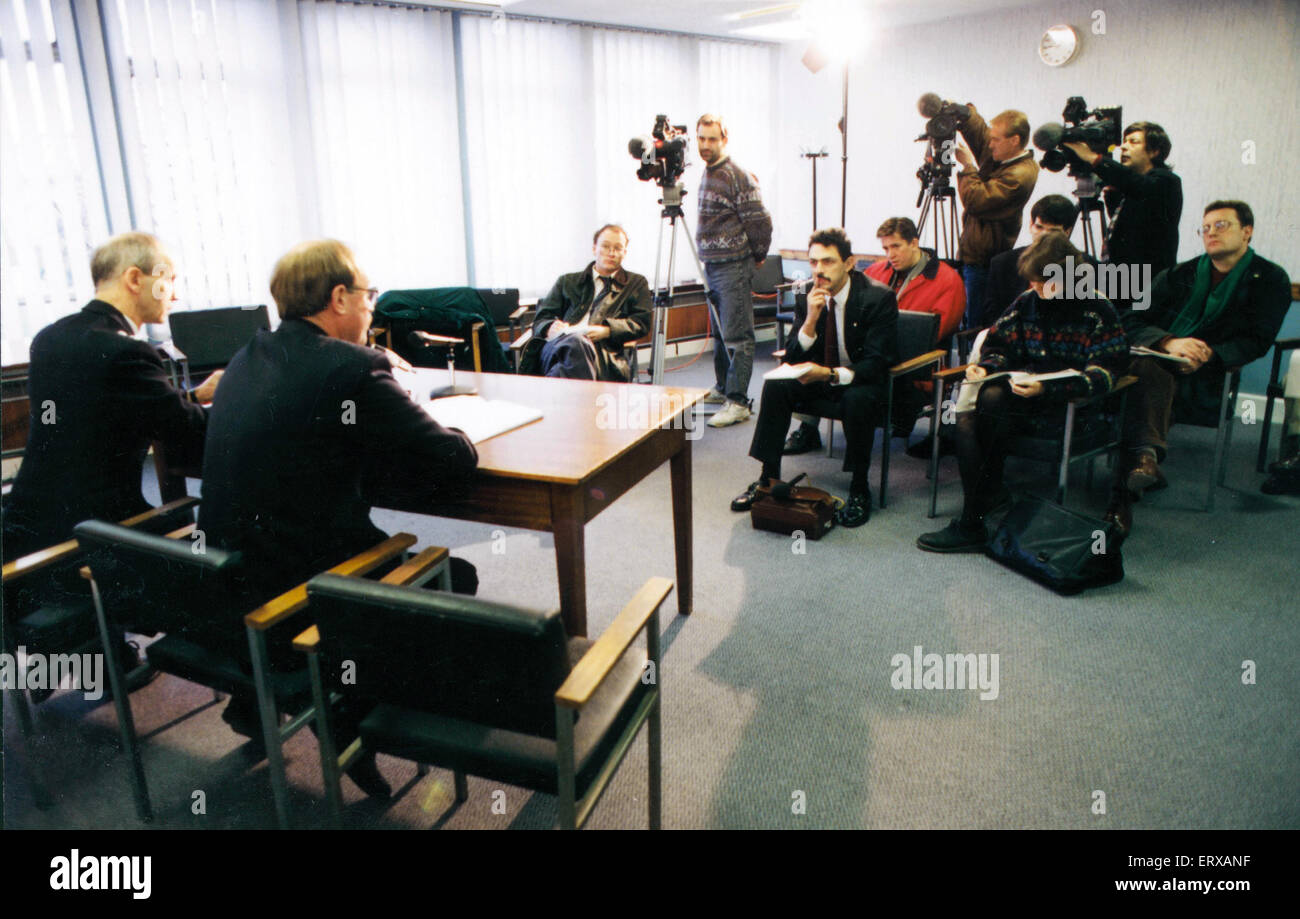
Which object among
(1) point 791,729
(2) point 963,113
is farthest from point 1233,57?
(1) point 791,729

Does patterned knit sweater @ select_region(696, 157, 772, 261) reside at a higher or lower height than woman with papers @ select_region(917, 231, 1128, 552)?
higher

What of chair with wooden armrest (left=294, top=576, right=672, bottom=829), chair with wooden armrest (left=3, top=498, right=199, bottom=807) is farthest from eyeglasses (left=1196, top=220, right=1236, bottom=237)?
chair with wooden armrest (left=3, top=498, right=199, bottom=807)

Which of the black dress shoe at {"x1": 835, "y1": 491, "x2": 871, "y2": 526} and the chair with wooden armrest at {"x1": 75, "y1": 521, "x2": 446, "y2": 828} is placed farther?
the black dress shoe at {"x1": 835, "y1": 491, "x2": 871, "y2": 526}

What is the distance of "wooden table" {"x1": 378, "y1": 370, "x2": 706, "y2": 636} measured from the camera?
1.85 metres

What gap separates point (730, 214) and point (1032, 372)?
205 centimetres

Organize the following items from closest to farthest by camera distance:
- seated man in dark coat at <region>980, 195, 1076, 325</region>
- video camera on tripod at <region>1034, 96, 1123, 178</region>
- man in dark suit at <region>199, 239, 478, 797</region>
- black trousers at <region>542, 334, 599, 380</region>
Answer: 1. man in dark suit at <region>199, 239, 478, 797</region>
2. video camera on tripod at <region>1034, 96, 1123, 178</region>
3. black trousers at <region>542, 334, 599, 380</region>
4. seated man in dark coat at <region>980, 195, 1076, 325</region>

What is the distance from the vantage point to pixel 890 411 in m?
3.50

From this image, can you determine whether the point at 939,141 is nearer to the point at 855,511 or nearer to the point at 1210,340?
the point at 1210,340

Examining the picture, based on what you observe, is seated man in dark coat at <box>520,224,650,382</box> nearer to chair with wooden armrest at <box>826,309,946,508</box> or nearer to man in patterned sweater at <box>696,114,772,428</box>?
man in patterned sweater at <box>696,114,772,428</box>

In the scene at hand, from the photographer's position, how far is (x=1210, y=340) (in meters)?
3.53

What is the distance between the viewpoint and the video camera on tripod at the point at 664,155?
4.41 metres

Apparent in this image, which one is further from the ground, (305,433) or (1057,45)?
(1057,45)

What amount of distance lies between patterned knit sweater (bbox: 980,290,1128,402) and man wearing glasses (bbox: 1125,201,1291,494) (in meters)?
0.36

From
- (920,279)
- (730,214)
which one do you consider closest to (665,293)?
(730,214)
